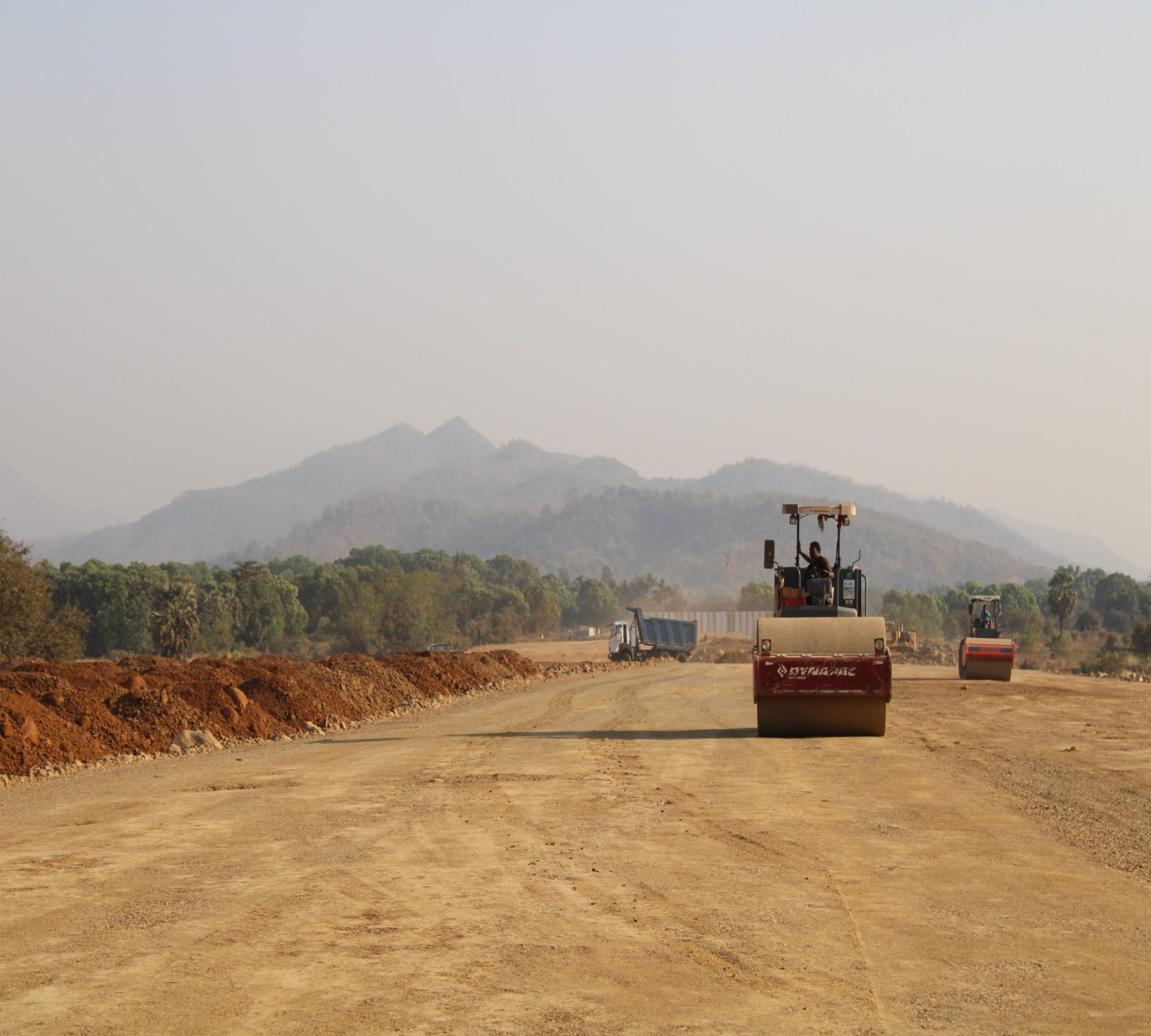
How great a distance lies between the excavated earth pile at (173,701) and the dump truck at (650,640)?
113 ft

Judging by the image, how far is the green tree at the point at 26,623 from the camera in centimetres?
5581

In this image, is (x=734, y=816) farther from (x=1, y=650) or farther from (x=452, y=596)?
(x=452, y=596)

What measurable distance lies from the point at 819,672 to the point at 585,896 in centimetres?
1138

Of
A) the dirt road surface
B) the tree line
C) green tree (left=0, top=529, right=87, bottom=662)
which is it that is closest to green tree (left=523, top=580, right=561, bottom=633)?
the tree line

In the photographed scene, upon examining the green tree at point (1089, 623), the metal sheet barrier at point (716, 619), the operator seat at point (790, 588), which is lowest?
the metal sheet barrier at point (716, 619)

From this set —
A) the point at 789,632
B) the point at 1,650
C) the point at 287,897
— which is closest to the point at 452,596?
the point at 1,650

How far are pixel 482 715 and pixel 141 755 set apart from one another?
10.4 meters

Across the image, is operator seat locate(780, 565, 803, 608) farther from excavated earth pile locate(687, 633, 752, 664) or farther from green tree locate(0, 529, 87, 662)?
green tree locate(0, 529, 87, 662)

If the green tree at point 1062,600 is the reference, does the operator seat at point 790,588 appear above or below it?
above

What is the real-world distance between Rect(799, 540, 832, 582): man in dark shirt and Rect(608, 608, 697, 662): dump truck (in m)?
49.9

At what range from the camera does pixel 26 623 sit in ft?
186

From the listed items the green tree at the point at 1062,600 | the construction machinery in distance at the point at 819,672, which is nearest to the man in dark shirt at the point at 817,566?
the construction machinery in distance at the point at 819,672

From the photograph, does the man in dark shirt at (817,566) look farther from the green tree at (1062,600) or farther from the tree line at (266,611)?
the green tree at (1062,600)

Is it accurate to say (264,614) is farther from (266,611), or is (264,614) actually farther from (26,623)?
(26,623)
